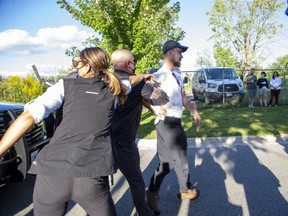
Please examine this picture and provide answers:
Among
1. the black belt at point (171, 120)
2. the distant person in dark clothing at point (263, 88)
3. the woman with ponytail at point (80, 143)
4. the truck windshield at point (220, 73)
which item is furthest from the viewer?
the truck windshield at point (220, 73)

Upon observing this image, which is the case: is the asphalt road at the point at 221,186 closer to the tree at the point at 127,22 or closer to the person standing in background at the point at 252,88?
the tree at the point at 127,22

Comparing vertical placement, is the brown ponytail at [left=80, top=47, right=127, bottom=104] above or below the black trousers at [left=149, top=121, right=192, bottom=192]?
above

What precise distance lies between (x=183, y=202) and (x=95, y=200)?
2.11m

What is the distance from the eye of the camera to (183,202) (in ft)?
12.7

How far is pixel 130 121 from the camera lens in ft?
9.93

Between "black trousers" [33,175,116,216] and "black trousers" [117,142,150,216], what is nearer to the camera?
"black trousers" [33,175,116,216]

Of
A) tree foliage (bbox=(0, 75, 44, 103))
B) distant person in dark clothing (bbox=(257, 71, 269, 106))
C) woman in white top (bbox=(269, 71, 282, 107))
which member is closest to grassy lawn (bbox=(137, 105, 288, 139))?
distant person in dark clothing (bbox=(257, 71, 269, 106))

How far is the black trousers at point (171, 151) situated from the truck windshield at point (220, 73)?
38.6ft

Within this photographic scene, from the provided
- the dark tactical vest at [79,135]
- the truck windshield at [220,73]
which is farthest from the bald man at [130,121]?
the truck windshield at [220,73]

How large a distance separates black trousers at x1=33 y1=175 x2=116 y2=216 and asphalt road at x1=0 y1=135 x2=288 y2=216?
1748 millimetres

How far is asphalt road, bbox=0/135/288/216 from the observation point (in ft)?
12.1

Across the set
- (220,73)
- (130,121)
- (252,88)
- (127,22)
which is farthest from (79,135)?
(220,73)

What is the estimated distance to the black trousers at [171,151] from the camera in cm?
359

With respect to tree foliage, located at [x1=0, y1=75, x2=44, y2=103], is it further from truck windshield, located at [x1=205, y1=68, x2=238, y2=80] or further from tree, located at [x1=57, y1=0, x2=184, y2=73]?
truck windshield, located at [x1=205, y1=68, x2=238, y2=80]
